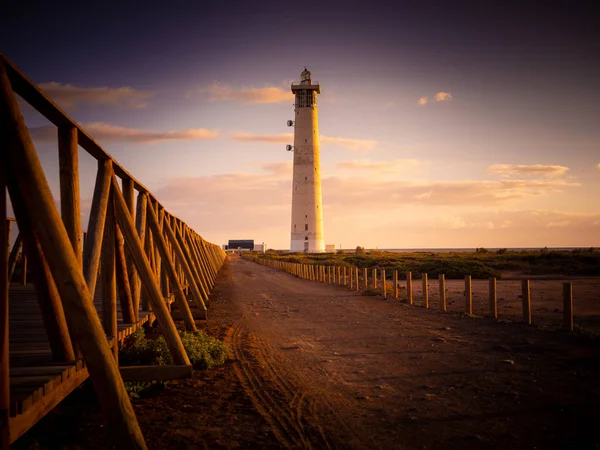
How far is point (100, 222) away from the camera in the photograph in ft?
16.5

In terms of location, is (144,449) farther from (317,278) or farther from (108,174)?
(317,278)

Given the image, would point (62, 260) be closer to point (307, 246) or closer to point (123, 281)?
point (123, 281)

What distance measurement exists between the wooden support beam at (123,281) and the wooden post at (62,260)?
269cm

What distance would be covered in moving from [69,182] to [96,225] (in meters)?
0.63

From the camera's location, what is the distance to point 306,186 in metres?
64.2

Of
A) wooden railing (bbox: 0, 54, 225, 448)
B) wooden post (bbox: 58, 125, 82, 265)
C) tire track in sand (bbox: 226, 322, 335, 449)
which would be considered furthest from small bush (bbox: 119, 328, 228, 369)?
wooden post (bbox: 58, 125, 82, 265)

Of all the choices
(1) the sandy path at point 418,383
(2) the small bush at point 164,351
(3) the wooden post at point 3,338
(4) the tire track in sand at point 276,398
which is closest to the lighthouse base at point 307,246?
(1) the sandy path at point 418,383

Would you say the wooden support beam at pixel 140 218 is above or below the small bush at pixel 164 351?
above

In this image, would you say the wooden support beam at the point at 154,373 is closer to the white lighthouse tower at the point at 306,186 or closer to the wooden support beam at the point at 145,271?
the wooden support beam at the point at 145,271

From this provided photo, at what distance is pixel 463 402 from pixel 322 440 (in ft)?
7.34

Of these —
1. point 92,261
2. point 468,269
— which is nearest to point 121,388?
point 92,261

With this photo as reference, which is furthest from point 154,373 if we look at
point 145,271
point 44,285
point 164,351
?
point 44,285

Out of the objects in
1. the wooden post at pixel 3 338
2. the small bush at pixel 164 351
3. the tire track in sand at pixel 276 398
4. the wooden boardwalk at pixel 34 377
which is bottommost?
the tire track in sand at pixel 276 398

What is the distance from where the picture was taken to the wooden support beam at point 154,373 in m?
5.69
